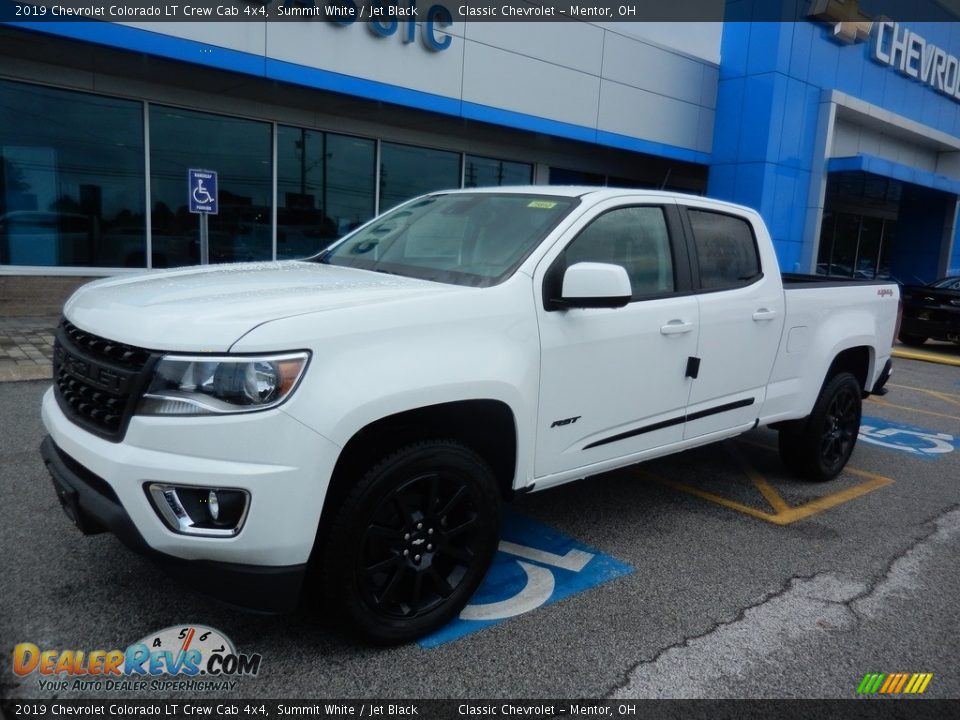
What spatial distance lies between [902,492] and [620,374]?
9.75 ft

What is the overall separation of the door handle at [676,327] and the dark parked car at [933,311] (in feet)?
37.1

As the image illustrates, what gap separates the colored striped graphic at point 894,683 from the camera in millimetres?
2787

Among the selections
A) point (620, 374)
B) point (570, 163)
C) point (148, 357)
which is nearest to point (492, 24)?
point (570, 163)

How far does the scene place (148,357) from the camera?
242 centimetres

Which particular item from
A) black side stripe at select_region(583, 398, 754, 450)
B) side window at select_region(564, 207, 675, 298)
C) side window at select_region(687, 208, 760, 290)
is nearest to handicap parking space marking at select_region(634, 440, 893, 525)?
black side stripe at select_region(583, 398, 754, 450)

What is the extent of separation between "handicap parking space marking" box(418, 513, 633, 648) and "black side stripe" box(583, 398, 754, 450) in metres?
0.65

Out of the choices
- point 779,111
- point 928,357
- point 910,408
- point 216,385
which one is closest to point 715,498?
point 216,385

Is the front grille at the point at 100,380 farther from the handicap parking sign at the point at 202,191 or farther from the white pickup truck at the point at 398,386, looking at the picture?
the handicap parking sign at the point at 202,191

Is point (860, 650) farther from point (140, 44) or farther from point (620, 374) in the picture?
point (140, 44)

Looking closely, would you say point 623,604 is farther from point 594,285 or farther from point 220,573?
point 220,573

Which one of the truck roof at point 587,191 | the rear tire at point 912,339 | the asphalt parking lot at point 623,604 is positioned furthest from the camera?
the rear tire at point 912,339

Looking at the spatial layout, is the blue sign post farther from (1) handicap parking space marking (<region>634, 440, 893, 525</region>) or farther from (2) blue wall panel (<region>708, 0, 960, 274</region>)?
(2) blue wall panel (<region>708, 0, 960, 274</region>)

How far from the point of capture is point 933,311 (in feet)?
43.1

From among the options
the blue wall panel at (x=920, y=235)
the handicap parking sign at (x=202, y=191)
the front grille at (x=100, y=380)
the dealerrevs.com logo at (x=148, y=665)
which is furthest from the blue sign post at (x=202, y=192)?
the blue wall panel at (x=920, y=235)
